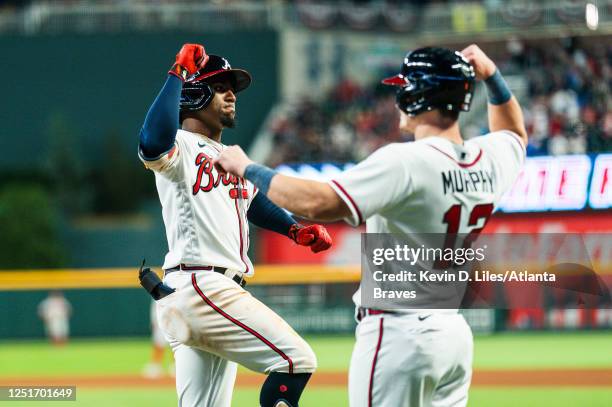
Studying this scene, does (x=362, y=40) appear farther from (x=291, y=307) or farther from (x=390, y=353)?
(x=390, y=353)

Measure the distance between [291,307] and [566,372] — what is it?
6.56m

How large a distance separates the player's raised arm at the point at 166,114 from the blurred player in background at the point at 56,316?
14330 mm

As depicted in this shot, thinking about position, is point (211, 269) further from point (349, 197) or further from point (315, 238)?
point (349, 197)

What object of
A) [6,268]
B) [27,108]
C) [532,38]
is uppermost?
[532,38]

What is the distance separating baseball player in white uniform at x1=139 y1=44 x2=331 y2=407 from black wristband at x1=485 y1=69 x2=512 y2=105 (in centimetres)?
110

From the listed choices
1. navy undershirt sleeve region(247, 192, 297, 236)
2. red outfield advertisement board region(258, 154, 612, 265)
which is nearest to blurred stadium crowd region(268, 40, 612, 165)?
red outfield advertisement board region(258, 154, 612, 265)

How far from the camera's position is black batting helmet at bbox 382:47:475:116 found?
11.7 ft

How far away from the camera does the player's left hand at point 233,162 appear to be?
11.5 feet

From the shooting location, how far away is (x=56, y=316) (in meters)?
18.1

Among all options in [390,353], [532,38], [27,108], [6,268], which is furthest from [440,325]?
[27,108]

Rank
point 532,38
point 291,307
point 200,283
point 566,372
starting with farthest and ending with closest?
1. point 532,38
2. point 291,307
3. point 566,372
4. point 200,283

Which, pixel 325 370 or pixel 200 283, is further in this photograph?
pixel 325 370

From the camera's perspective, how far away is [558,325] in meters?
18.0

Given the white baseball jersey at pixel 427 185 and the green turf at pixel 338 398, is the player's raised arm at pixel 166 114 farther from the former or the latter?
the green turf at pixel 338 398
